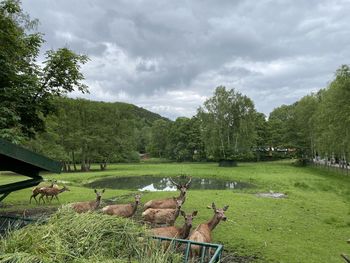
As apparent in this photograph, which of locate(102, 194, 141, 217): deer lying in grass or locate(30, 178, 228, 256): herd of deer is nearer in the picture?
locate(30, 178, 228, 256): herd of deer

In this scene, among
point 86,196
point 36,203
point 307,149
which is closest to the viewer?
point 36,203

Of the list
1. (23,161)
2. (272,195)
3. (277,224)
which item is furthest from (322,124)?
(23,161)

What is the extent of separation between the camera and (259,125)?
2872 inches

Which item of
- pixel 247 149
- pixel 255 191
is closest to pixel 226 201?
pixel 255 191

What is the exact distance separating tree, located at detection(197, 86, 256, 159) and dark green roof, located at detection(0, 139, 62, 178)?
45787 mm

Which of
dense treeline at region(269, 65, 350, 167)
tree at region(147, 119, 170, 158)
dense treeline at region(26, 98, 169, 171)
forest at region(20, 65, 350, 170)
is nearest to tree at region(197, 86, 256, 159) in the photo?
forest at region(20, 65, 350, 170)

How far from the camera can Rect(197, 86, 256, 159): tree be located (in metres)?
51.9

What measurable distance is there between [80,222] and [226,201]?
13.7 m

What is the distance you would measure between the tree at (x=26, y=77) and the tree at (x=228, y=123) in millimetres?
39654

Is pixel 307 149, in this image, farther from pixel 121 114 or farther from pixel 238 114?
pixel 121 114

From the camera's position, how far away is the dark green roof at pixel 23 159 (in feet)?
16.5

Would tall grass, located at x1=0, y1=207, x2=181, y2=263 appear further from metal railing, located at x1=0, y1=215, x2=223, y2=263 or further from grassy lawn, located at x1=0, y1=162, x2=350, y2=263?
grassy lawn, located at x1=0, y1=162, x2=350, y2=263

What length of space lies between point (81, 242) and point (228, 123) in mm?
49952

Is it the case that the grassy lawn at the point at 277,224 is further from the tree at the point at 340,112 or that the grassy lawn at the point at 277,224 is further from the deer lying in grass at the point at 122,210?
the tree at the point at 340,112
